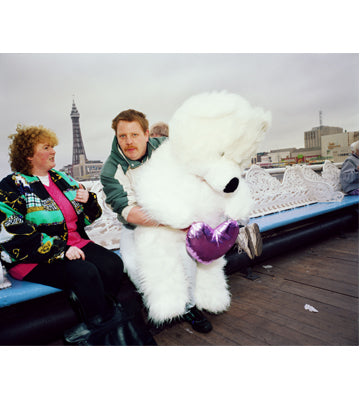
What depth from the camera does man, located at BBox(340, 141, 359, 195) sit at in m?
3.22

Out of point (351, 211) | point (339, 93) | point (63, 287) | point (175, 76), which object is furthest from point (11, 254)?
point (351, 211)

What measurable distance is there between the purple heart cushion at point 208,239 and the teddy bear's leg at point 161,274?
0.34 ft

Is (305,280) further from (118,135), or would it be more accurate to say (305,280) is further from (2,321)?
(2,321)

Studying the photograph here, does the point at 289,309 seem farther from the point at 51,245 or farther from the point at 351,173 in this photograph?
the point at 351,173

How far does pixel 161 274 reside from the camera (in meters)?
1.23

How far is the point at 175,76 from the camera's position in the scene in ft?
A: 5.18

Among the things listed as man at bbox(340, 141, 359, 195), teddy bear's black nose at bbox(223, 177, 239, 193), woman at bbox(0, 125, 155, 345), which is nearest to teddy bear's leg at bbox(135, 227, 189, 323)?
woman at bbox(0, 125, 155, 345)

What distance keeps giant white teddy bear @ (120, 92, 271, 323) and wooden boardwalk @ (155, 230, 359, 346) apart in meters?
0.39

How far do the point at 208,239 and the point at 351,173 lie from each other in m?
3.02

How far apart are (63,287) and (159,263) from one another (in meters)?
0.50

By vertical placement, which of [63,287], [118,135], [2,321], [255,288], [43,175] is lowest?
[255,288]

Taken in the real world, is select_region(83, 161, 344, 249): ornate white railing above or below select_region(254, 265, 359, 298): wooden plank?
above

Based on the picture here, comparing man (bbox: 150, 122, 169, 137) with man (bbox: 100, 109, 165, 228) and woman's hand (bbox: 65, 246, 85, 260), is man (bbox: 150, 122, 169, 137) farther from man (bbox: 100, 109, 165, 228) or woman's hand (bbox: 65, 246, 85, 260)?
woman's hand (bbox: 65, 246, 85, 260)

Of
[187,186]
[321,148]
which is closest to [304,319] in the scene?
[187,186]
